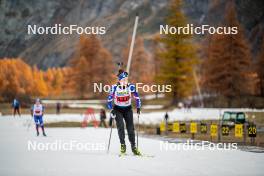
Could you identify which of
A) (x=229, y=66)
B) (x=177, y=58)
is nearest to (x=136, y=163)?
(x=229, y=66)

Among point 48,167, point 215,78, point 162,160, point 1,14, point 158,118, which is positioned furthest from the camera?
point 215,78

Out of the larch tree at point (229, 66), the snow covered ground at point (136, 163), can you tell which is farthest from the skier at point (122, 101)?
the larch tree at point (229, 66)

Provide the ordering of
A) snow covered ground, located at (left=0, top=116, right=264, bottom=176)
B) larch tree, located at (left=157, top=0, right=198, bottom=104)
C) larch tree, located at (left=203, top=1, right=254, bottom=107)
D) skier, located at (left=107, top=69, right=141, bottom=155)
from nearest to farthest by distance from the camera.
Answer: snow covered ground, located at (left=0, top=116, right=264, bottom=176), skier, located at (left=107, top=69, right=141, bottom=155), larch tree, located at (left=203, top=1, right=254, bottom=107), larch tree, located at (left=157, top=0, right=198, bottom=104)

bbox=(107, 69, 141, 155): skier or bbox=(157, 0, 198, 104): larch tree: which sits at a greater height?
bbox=(157, 0, 198, 104): larch tree

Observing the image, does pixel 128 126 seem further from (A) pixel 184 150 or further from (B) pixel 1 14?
(B) pixel 1 14

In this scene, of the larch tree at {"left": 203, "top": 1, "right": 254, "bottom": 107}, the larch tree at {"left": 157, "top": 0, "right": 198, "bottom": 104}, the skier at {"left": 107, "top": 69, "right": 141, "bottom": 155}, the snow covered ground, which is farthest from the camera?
the larch tree at {"left": 157, "top": 0, "right": 198, "bottom": 104}

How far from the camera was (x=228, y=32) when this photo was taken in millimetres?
60781

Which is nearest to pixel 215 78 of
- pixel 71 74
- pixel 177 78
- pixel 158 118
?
pixel 177 78

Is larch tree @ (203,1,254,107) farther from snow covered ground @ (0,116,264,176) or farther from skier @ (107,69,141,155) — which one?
snow covered ground @ (0,116,264,176)

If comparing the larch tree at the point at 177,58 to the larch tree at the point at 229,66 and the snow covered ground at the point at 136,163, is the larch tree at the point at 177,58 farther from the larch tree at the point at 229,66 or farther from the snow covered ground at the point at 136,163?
the snow covered ground at the point at 136,163

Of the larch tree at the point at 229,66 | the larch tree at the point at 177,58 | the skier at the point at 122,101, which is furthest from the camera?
the larch tree at the point at 177,58

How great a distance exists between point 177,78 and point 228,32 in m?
8.03

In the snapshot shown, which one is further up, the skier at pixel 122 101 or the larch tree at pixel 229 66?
the larch tree at pixel 229 66

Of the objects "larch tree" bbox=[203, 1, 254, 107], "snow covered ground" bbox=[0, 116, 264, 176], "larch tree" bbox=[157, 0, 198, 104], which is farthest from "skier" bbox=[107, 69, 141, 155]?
"larch tree" bbox=[157, 0, 198, 104]
